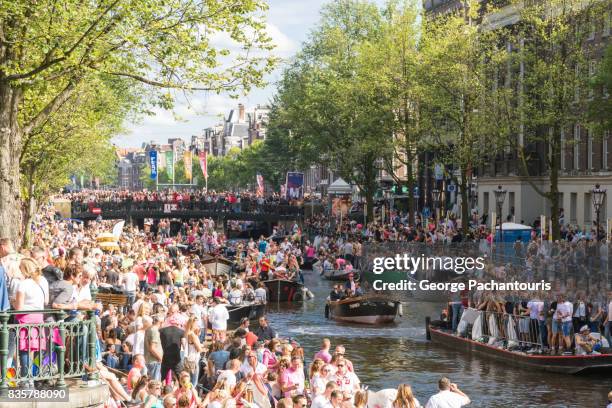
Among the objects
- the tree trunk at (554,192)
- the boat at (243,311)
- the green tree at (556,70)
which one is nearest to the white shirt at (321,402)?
the boat at (243,311)

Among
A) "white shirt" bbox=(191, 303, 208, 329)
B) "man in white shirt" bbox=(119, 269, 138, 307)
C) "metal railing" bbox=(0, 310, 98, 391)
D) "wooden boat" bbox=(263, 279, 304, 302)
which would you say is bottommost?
"wooden boat" bbox=(263, 279, 304, 302)

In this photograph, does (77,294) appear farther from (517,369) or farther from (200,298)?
(517,369)

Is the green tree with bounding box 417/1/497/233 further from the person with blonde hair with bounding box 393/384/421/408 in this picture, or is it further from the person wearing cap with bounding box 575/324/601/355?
the person with blonde hair with bounding box 393/384/421/408

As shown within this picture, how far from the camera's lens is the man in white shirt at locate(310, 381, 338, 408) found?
56.2ft

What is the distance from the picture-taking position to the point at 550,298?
107ft

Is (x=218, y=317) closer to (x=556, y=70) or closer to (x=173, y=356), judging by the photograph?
(x=173, y=356)

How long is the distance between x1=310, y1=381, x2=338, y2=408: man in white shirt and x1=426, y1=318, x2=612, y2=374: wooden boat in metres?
14.0

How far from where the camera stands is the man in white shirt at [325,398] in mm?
17125

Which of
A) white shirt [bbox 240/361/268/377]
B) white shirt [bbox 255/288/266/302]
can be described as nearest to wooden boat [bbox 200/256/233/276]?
white shirt [bbox 255/288/266/302]

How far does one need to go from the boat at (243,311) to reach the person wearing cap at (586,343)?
12051 millimetres

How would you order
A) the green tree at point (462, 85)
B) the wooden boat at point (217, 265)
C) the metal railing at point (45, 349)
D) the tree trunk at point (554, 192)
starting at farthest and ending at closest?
the wooden boat at point (217, 265)
the green tree at point (462, 85)
the tree trunk at point (554, 192)
the metal railing at point (45, 349)

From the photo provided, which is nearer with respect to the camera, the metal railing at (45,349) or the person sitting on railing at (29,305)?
the metal railing at (45,349)

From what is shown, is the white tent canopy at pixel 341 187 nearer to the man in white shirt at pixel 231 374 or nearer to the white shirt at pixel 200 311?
the white shirt at pixel 200 311

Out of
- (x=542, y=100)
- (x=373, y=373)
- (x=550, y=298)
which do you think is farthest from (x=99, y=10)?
(x=542, y=100)
